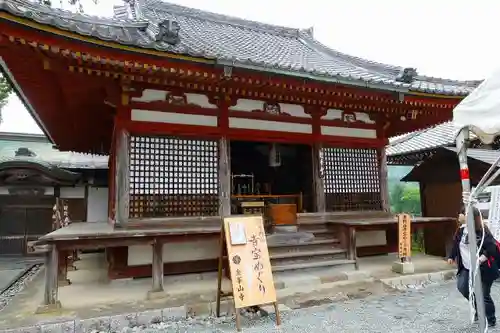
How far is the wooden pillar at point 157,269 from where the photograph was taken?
221 inches

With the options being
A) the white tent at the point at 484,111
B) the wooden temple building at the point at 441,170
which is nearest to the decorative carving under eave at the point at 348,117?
the wooden temple building at the point at 441,170

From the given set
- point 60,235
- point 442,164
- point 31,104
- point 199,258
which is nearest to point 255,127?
point 199,258

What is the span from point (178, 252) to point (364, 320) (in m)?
3.59

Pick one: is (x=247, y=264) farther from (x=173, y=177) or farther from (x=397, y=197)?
(x=397, y=197)

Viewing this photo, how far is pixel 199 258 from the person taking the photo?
6898 millimetres

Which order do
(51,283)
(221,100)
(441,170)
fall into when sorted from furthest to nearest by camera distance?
1. (441,170)
2. (221,100)
3. (51,283)

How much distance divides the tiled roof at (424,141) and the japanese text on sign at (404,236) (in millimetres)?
6003

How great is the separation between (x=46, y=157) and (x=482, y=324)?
16.4m

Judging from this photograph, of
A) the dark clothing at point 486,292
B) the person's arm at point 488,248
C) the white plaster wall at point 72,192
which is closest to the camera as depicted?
the person's arm at point 488,248

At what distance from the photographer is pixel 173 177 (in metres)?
6.89

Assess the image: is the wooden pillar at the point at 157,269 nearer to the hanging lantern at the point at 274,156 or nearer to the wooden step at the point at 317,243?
the wooden step at the point at 317,243

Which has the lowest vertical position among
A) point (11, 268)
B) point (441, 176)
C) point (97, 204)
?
point (11, 268)

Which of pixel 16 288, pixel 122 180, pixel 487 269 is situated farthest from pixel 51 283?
pixel 487 269

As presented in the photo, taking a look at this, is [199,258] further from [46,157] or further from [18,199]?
[46,157]
